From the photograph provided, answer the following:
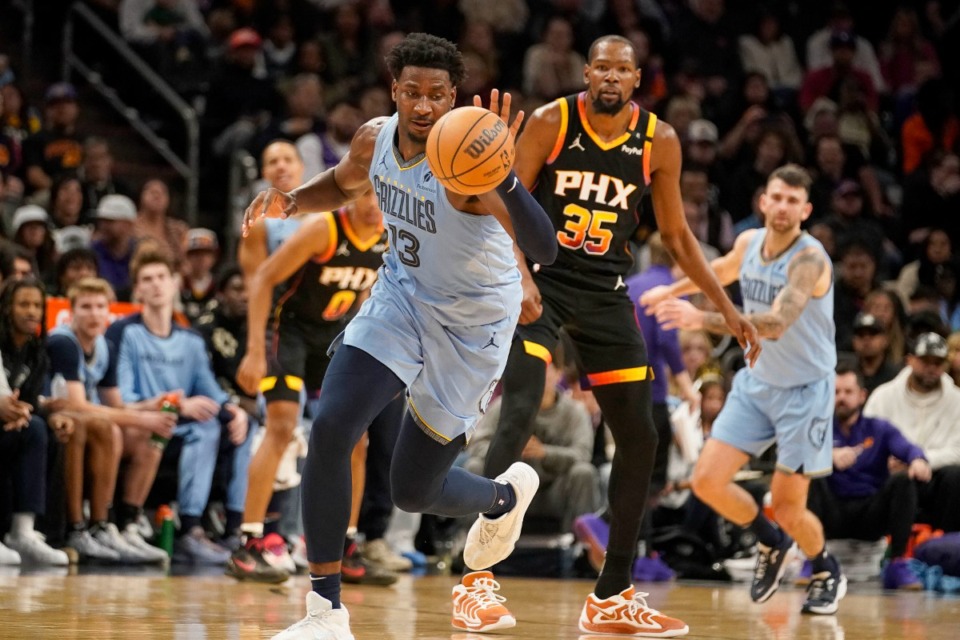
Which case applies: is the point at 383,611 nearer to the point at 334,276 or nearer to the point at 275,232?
the point at 334,276

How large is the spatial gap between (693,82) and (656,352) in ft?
18.6

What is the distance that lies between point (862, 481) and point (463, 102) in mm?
6357

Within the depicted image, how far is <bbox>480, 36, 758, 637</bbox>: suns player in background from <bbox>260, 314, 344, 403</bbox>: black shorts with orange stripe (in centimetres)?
210

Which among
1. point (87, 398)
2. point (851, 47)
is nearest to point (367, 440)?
point (87, 398)

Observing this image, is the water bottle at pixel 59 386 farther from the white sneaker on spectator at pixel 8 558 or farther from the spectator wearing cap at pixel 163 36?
the spectator wearing cap at pixel 163 36

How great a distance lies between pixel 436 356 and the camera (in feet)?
16.5

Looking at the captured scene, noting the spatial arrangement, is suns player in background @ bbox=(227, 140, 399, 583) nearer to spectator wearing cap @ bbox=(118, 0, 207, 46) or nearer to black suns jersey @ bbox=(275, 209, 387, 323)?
black suns jersey @ bbox=(275, 209, 387, 323)

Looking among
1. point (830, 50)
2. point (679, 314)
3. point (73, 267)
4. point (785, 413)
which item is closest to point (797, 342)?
point (785, 413)

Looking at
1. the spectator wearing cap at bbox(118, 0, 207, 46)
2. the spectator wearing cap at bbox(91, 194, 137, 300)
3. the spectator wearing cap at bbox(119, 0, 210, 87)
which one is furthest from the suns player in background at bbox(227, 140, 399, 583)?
the spectator wearing cap at bbox(118, 0, 207, 46)

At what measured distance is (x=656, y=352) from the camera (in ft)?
32.4

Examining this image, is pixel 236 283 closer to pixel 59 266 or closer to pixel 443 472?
pixel 59 266

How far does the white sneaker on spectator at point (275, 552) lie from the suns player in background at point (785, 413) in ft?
7.65

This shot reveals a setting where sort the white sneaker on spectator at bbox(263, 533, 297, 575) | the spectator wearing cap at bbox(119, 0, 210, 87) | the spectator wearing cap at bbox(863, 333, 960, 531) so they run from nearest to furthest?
the white sneaker on spectator at bbox(263, 533, 297, 575), the spectator wearing cap at bbox(863, 333, 960, 531), the spectator wearing cap at bbox(119, 0, 210, 87)

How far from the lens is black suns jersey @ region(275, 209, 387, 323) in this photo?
26.0 feet
